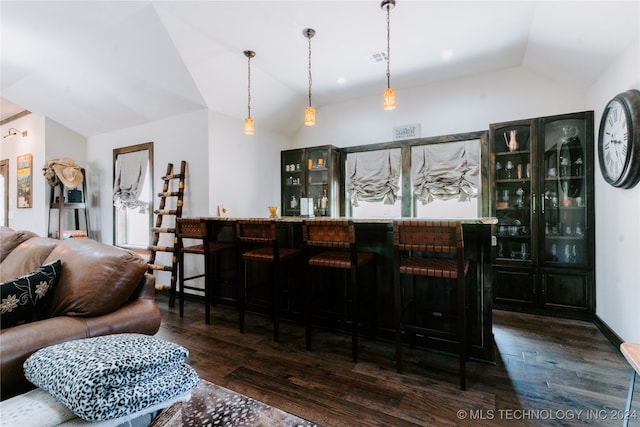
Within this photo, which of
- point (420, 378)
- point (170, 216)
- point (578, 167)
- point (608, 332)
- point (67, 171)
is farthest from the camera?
point (67, 171)

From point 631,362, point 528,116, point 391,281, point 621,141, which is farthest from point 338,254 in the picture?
point 528,116

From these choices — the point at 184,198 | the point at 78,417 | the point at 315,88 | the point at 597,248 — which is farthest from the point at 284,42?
the point at 597,248

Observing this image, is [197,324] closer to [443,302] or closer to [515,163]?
[443,302]

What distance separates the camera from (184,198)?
428 centimetres

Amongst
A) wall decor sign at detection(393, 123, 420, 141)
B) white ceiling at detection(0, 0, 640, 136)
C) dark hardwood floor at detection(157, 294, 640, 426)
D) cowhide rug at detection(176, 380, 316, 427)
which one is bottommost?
dark hardwood floor at detection(157, 294, 640, 426)

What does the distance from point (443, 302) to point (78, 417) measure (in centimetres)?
232

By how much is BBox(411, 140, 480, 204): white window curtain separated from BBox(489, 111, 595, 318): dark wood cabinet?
1.13ft

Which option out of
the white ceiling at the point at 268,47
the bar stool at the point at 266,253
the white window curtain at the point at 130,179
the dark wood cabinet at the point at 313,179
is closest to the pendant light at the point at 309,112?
the white ceiling at the point at 268,47

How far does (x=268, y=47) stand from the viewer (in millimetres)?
3439

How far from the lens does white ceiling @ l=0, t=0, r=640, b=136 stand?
276cm

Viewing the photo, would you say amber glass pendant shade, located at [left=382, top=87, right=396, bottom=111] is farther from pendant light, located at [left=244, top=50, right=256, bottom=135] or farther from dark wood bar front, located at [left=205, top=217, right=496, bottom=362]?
pendant light, located at [left=244, top=50, right=256, bottom=135]

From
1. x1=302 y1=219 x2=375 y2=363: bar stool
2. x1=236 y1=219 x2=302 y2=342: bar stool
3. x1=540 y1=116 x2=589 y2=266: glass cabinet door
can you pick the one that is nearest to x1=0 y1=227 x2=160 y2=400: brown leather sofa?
x1=236 y1=219 x2=302 y2=342: bar stool

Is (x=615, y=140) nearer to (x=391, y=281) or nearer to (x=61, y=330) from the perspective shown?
(x=391, y=281)

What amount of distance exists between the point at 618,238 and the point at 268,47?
3933 millimetres
